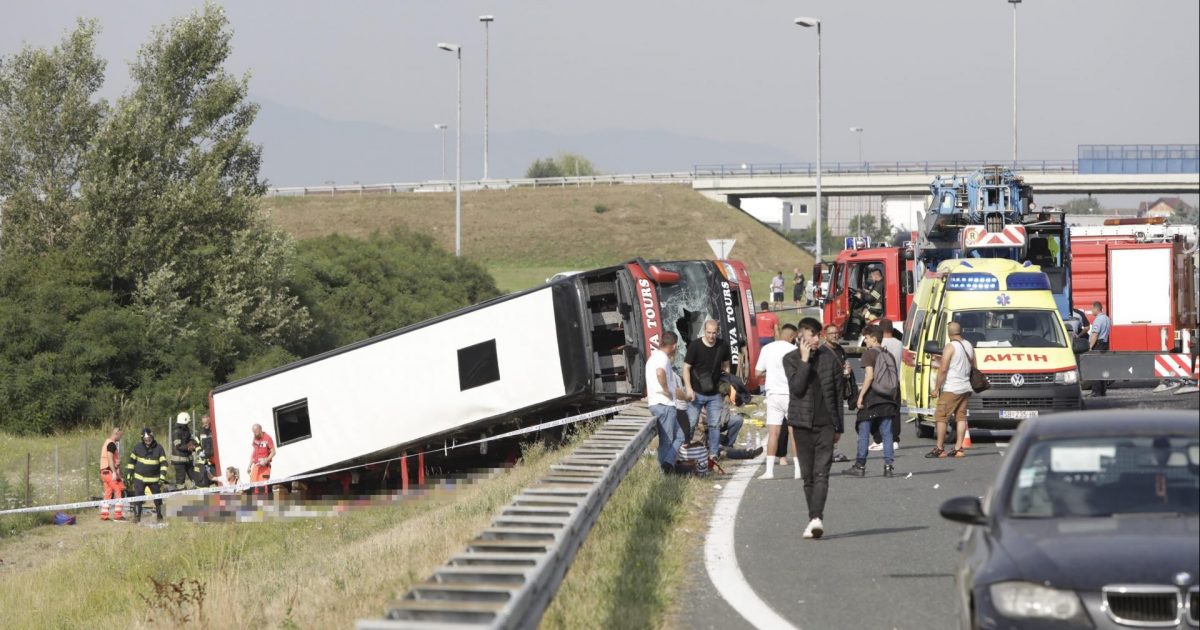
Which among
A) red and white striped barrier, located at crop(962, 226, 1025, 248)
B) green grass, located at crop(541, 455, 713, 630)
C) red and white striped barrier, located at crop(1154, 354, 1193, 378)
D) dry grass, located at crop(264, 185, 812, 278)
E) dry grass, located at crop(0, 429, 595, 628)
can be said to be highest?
dry grass, located at crop(264, 185, 812, 278)

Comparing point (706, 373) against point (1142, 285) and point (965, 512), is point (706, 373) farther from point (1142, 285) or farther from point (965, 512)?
point (1142, 285)

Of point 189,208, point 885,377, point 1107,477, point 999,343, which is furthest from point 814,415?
point 189,208

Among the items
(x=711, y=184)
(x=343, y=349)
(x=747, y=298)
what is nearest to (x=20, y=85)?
(x=343, y=349)

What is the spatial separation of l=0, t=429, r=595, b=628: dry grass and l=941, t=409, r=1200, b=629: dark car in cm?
375

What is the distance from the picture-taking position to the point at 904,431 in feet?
69.4

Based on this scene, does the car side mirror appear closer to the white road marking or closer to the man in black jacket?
the white road marking

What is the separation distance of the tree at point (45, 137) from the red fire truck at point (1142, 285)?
25273mm

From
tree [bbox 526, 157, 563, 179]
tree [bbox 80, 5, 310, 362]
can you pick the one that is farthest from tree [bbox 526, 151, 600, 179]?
tree [bbox 80, 5, 310, 362]

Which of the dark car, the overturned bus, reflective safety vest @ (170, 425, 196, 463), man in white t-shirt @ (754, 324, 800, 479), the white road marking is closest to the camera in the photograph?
the dark car

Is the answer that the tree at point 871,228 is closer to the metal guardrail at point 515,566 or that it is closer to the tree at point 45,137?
the tree at point 45,137

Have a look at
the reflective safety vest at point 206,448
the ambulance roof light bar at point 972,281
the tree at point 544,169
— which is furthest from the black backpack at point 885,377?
the tree at point 544,169

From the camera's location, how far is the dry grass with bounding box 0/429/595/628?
9.92 metres

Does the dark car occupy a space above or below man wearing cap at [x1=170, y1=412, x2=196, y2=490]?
above

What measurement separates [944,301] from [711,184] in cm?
8187
